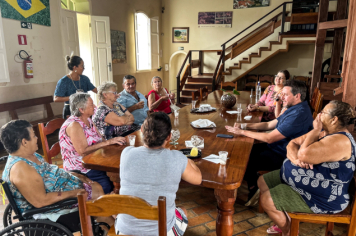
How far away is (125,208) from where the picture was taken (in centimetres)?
110

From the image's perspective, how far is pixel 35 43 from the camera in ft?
16.0

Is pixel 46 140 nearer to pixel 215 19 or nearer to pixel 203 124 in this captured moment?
pixel 203 124

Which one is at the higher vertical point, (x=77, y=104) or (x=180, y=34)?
(x=180, y=34)

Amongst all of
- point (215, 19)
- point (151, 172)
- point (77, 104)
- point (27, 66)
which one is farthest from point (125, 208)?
point (215, 19)

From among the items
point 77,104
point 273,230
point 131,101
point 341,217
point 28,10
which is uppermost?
point 28,10

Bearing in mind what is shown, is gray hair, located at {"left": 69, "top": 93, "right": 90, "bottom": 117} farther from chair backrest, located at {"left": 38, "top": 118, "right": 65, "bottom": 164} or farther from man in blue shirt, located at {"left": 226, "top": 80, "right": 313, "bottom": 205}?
man in blue shirt, located at {"left": 226, "top": 80, "right": 313, "bottom": 205}

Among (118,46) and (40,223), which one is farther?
(118,46)

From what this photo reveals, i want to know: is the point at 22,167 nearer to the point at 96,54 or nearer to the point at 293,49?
the point at 96,54

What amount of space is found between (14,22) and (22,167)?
13.4 feet

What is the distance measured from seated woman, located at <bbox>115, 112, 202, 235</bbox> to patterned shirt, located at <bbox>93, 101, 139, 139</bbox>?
4.34 ft

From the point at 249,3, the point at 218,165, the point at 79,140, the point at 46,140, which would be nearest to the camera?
the point at 218,165

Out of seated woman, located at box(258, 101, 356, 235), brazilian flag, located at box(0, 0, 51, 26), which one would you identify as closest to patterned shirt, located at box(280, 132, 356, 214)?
seated woman, located at box(258, 101, 356, 235)

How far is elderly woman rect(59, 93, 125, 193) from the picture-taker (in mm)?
2021

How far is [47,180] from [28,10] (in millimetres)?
4242
